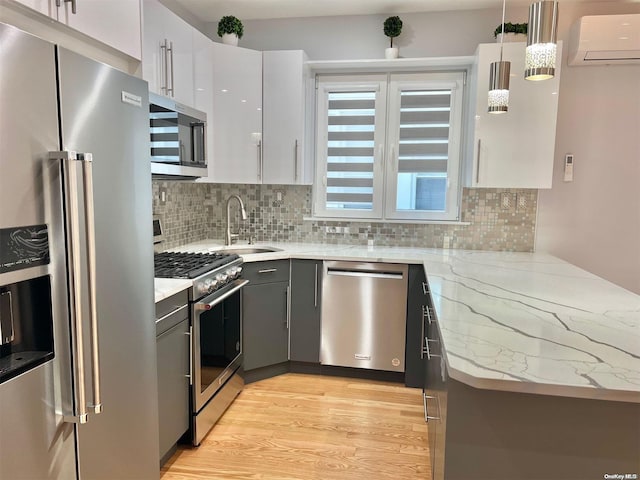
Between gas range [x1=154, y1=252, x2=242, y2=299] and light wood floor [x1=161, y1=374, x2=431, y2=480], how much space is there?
84 centimetres

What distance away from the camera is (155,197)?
2.94 m

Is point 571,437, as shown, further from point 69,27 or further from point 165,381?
point 69,27

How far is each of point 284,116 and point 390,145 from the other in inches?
35.1

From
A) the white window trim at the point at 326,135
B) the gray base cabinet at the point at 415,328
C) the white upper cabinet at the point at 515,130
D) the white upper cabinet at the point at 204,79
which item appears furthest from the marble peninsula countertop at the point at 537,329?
the white upper cabinet at the point at 204,79

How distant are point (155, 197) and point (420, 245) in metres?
2.07

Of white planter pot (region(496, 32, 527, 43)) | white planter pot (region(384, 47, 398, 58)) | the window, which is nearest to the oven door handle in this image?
the window

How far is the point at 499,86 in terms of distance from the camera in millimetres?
2031

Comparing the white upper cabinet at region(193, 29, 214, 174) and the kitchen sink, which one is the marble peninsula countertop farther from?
the white upper cabinet at region(193, 29, 214, 174)

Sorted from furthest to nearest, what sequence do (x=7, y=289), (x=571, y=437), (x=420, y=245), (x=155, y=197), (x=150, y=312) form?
(x=420, y=245), (x=155, y=197), (x=150, y=312), (x=571, y=437), (x=7, y=289)

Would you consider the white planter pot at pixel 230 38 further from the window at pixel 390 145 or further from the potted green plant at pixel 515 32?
the potted green plant at pixel 515 32

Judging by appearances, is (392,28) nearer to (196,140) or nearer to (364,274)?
(196,140)

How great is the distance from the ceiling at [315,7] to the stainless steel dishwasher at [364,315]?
193cm

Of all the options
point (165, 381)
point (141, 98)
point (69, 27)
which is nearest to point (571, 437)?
point (165, 381)

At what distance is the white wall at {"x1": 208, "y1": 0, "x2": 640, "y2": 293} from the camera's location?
3.16m
